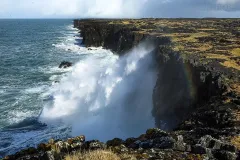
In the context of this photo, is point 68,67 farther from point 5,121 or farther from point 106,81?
point 5,121

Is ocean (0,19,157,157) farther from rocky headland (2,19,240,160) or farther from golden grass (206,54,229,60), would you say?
golden grass (206,54,229,60)

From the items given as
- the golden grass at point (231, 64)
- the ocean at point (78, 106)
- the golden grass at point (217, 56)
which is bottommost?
the ocean at point (78, 106)

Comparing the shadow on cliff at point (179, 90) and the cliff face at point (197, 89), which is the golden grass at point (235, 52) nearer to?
the cliff face at point (197, 89)

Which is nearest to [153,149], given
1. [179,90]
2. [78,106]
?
[179,90]

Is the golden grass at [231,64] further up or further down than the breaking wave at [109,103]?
further up

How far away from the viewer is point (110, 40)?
251ft

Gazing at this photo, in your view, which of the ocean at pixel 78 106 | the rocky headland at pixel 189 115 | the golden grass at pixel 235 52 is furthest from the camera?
Answer: the golden grass at pixel 235 52

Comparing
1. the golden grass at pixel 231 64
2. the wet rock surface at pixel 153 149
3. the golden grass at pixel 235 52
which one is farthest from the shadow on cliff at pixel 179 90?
the wet rock surface at pixel 153 149

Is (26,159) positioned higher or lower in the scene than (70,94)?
higher

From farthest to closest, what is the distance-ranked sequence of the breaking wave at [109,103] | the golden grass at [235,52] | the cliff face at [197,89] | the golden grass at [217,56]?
the golden grass at [235,52] → the golden grass at [217,56] → the breaking wave at [109,103] → the cliff face at [197,89]

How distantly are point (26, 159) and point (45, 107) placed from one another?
Result: 21831 millimetres

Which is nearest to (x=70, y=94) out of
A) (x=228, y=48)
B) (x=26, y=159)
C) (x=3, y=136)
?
(x=3, y=136)

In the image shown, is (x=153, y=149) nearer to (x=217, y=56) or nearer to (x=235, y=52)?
(x=217, y=56)

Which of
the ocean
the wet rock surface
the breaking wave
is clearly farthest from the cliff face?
the wet rock surface
